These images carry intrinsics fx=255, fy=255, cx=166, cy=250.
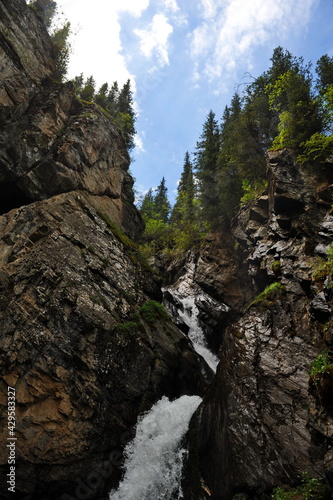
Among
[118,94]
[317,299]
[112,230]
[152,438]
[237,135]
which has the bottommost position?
[152,438]

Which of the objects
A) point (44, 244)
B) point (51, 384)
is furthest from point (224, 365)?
point (44, 244)

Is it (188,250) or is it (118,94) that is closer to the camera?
(188,250)

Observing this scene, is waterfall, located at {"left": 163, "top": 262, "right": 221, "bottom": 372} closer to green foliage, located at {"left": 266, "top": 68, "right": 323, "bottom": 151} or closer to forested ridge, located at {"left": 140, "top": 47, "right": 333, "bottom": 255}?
forested ridge, located at {"left": 140, "top": 47, "right": 333, "bottom": 255}

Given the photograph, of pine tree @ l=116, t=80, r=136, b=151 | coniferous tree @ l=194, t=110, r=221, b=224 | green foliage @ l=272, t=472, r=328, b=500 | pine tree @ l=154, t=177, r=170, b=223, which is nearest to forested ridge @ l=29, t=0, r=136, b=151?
pine tree @ l=116, t=80, r=136, b=151

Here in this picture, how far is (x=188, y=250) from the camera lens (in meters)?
29.8

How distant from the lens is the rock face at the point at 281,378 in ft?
24.6

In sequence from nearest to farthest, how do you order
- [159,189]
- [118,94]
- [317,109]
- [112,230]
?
[317,109]
[112,230]
[118,94]
[159,189]

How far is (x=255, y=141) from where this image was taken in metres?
23.0

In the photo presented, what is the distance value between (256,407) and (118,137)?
2412 cm

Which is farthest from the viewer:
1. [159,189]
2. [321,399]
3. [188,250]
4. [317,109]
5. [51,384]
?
[159,189]

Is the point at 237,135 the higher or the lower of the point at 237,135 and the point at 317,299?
the higher

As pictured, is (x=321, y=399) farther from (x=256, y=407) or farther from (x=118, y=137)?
(x=118, y=137)

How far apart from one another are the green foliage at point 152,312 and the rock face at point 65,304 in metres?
0.08

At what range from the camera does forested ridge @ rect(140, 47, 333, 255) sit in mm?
16250
